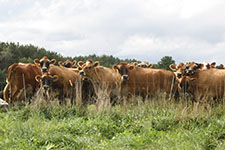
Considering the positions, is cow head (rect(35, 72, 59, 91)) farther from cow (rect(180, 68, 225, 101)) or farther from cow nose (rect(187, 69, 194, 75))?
cow nose (rect(187, 69, 194, 75))

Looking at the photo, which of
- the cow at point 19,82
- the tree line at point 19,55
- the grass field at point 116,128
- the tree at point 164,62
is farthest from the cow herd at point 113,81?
the tree at point 164,62

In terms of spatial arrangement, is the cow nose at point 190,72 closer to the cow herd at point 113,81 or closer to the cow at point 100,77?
the cow herd at point 113,81

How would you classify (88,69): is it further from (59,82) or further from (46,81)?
(46,81)

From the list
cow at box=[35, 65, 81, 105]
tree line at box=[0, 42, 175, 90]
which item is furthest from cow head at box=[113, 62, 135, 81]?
tree line at box=[0, 42, 175, 90]

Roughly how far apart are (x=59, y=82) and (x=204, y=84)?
20.4 ft

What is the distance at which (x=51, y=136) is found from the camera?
6617 millimetres

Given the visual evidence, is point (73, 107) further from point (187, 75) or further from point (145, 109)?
point (187, 75)

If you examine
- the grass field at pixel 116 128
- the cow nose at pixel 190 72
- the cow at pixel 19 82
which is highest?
the cow nose at pixel 190 72

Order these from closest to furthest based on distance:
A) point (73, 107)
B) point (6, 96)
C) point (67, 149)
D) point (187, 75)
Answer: point (67, 149), point (73, 107), point (187, 75), point (6, 96)

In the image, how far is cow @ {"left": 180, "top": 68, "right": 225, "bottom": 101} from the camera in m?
11.6

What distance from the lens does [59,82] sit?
468 inches

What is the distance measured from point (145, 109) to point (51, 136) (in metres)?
3.56

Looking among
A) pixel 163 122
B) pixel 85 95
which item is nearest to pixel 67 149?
pixel 163 122

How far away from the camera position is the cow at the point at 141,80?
12383mm
